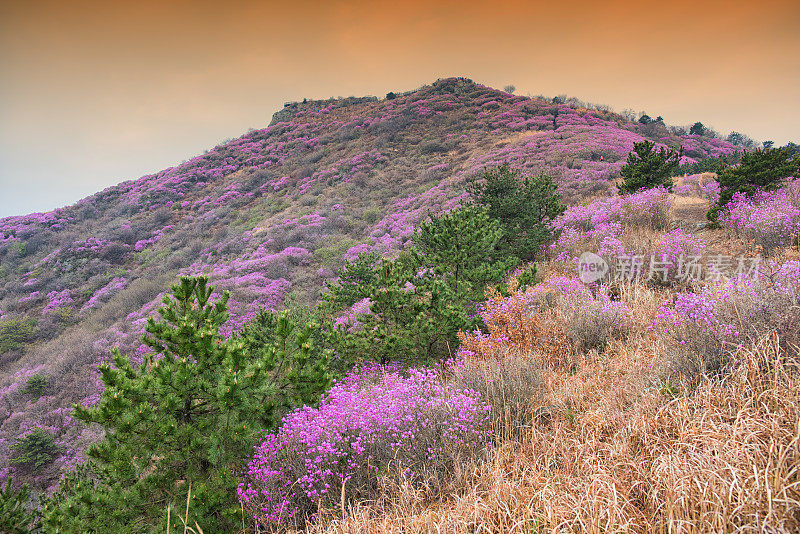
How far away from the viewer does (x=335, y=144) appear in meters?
32.4

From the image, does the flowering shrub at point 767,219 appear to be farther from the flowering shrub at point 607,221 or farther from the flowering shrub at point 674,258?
the flowering shrub at point 607,221

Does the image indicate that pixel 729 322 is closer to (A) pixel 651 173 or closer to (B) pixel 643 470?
(B) pixel 643 470

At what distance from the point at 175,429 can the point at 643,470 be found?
3.48m

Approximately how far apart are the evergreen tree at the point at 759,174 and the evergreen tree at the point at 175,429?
11164mm

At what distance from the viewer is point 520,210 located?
8.90 metres

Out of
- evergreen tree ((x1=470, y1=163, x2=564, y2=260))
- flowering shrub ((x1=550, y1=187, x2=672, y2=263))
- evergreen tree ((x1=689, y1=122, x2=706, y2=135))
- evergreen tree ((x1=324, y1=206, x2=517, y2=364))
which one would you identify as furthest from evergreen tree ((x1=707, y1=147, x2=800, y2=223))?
evergreen tree ((x1=689, y1=122, x2=706, y2=135))

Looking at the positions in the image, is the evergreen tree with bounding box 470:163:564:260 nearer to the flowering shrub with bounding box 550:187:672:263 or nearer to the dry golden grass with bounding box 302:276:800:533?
the flowering shrub with bounding box 550:187:672:263

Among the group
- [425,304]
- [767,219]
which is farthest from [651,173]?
[425,304]

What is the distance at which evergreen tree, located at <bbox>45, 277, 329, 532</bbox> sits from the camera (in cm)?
262

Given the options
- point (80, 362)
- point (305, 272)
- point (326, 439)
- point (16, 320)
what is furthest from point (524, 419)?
point (16, 320)

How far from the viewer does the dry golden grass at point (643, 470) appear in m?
1.80

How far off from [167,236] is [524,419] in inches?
1025

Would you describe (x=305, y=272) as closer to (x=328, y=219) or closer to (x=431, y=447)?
(x=328, y=219)

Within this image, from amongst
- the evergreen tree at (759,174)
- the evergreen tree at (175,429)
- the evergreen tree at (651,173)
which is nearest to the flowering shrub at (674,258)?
the evergreen tree at (759,174)
